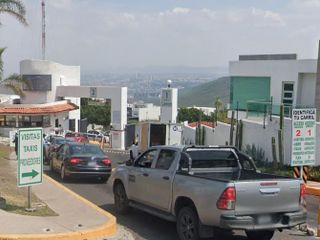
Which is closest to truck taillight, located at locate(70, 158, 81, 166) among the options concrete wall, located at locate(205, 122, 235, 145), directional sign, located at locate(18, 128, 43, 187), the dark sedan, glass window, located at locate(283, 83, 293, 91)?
the dark sedan

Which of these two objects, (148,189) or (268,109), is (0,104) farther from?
(148,189)

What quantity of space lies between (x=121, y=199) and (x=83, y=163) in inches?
243

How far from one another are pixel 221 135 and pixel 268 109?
4.90 meters

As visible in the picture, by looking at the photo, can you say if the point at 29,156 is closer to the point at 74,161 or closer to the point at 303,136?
the point at 303,136

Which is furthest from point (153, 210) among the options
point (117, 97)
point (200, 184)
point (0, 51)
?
point (117, 97)

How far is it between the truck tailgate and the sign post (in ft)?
15.4

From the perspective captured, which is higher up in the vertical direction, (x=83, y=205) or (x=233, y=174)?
(x=233, y=174)

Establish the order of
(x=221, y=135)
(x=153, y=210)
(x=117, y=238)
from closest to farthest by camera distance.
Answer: (x=117, y=238) < (x=153, y=210) < (x=221, y=135)

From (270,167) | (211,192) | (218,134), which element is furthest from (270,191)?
(218,134)

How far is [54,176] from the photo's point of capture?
20.7 m

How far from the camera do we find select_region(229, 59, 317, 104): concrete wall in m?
34.5

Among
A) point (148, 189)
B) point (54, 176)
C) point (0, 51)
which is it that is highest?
point (0, 51)

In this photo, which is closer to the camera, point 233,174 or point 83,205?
point 233,174

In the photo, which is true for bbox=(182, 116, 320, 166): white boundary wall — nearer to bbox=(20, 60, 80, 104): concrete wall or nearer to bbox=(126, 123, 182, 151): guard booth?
bbox=(126, 123, 182, 151): guard booth
